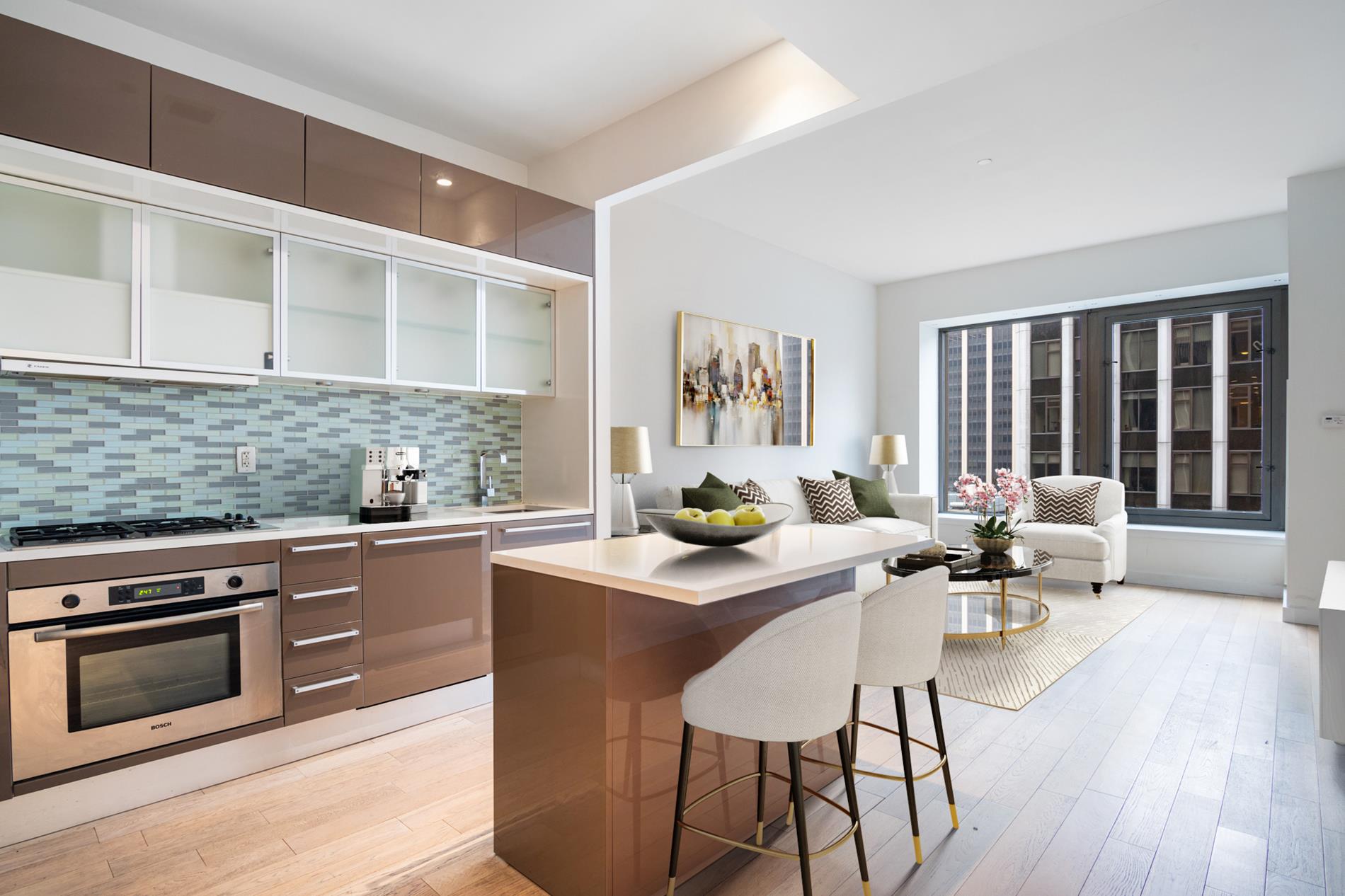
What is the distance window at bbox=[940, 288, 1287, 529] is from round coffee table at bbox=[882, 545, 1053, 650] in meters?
2.47

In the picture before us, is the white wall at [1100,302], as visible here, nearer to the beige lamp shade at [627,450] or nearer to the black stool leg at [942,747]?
the beige lamp shade at [627,450]

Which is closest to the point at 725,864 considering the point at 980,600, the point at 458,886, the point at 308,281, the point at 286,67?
the point at 458,886

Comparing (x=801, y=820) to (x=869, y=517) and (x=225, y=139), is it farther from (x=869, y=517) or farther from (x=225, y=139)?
(x=869, y=517)

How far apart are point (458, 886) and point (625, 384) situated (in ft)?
10.6

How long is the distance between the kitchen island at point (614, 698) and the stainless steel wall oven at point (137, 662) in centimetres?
118

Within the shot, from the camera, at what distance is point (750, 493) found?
16.6ft

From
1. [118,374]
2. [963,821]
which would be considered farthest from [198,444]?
[963,821]

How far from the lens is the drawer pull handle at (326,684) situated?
2.71m

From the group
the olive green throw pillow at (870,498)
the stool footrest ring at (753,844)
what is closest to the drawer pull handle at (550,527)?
the stool footrest ring at (753,844)

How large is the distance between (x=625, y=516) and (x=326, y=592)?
1.79 m

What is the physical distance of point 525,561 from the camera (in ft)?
6.15

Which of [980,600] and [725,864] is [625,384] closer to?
[980,600]

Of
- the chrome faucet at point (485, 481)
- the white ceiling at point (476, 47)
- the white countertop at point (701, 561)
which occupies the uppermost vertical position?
the white ceiling at point (476, 47)

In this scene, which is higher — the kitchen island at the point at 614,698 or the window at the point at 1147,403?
the window at the point at 1147,403
